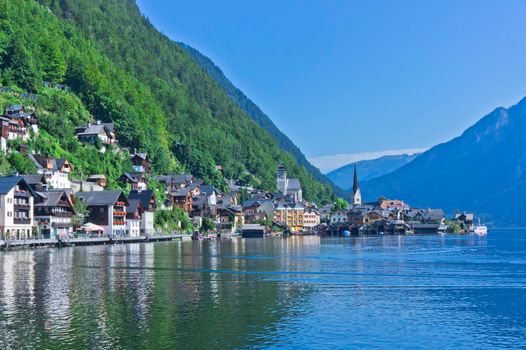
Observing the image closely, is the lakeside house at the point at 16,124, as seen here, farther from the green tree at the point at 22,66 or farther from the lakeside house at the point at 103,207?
the lakeside house at the point at 103,207

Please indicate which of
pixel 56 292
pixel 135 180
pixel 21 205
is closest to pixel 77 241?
pixel 21 205

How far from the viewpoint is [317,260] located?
76688 mm

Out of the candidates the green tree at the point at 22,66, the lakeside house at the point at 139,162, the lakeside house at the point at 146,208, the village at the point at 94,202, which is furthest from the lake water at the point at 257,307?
the lakeside house at the point at 139,162

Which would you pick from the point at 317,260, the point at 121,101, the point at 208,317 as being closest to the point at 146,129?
the point at 121,101

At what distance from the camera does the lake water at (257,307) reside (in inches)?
1188

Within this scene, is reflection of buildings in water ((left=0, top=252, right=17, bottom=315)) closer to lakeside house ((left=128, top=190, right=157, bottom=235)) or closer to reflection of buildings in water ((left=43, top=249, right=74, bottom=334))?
reflection of buildings in water ((left=43, top=249, right=74, bottom=334))

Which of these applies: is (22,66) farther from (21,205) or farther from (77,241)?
(21,205)

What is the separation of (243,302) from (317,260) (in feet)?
122

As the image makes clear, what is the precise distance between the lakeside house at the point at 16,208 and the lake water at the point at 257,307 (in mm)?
28871

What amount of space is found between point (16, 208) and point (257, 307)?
2598 inches

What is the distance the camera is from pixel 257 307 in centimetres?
3862

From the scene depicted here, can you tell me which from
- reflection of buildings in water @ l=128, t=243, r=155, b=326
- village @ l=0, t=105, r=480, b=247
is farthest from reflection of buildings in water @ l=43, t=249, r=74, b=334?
village @ l=0, t=105, r=480, b=247

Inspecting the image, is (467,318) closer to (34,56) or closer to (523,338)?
(523,338)

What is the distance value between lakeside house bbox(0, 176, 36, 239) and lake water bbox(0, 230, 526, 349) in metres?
28.9
